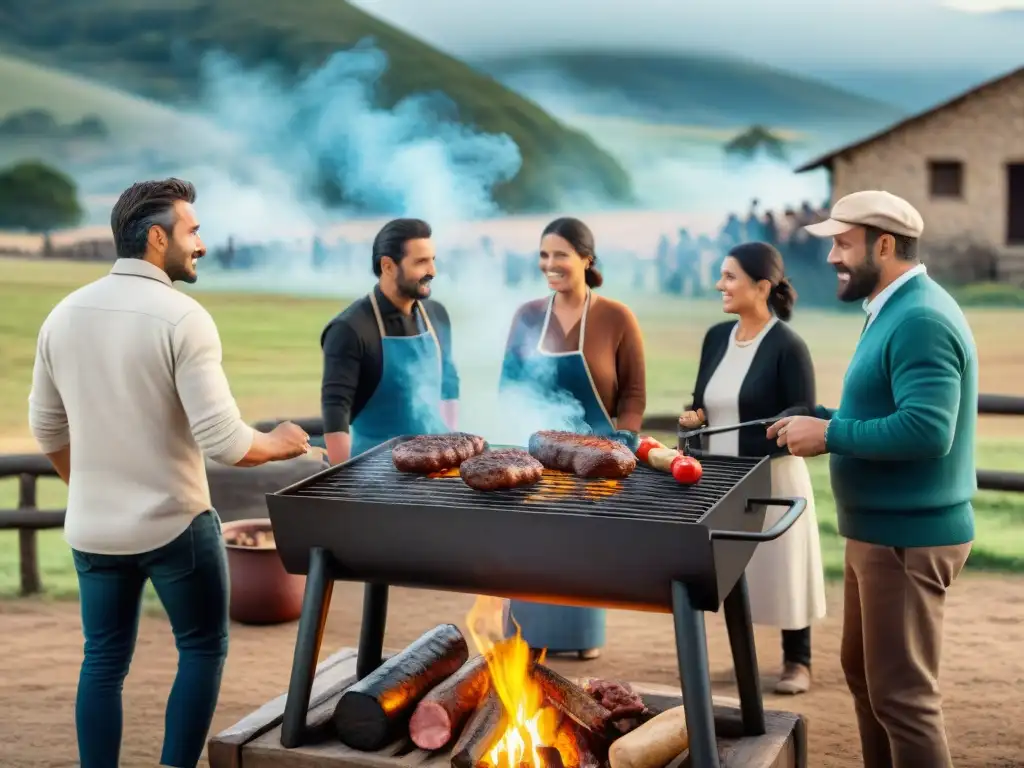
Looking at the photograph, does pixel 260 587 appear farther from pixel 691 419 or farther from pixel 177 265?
pixel 177 265

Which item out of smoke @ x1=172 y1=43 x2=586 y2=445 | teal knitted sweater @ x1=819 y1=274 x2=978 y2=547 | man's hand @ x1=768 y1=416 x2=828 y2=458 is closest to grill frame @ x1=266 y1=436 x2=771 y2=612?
man's hand @ x1=768 y1=416 x2=828 y2=458

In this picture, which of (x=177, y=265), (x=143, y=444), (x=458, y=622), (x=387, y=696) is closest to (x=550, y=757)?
(x=387, y=696)

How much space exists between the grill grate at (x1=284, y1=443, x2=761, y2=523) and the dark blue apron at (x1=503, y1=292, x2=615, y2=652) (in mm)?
1325

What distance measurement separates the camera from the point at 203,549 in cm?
328

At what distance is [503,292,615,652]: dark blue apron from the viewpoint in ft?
15.4

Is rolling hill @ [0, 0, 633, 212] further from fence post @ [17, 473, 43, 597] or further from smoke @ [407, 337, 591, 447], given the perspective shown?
smoke @ [407, 337, 591, 447]

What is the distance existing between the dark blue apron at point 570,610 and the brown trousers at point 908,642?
1.68 m

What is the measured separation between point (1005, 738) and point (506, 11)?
11.9 metres

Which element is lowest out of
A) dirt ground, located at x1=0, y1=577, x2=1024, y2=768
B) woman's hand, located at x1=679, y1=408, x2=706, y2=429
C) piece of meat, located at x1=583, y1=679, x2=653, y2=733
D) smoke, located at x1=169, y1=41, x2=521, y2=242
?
A: dirt ground, located at x1=0, y1=577, x2=1024, y2=768

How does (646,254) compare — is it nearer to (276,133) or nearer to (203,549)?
(276,133)

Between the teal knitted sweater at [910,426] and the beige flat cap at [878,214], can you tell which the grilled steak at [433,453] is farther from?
the beige flat cap at [878,214]

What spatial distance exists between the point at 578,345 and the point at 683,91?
1074cm

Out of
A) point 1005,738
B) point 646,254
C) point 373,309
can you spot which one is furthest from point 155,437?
point 646,254

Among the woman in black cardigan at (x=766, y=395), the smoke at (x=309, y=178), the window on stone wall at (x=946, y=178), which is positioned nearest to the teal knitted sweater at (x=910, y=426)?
the woman in black cardigan at (x=766, y=395)
